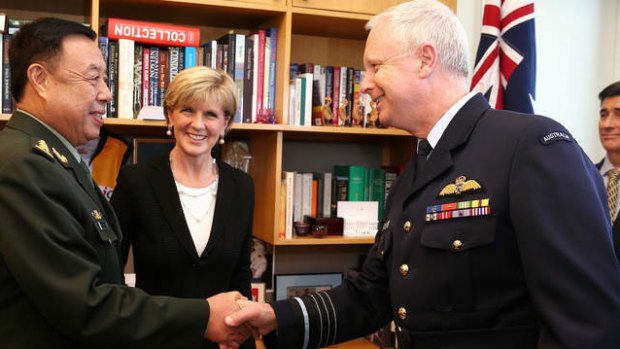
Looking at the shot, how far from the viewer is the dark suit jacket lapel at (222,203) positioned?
80.3 inches

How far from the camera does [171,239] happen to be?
1.99 meters

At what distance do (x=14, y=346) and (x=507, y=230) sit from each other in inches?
39.3

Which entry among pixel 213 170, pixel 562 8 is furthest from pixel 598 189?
pixel 562 8

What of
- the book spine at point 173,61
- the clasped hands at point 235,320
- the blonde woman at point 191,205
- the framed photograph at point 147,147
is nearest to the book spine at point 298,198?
the blonde woman at point 191,205

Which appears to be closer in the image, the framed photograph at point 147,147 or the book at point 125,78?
the book at point 125,78

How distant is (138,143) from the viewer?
103 inches

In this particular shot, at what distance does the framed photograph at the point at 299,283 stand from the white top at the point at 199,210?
30.4 inches

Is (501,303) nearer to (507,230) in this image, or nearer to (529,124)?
(507,230)

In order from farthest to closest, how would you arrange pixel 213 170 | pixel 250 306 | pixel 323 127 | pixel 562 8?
pixel 562 8 < pixel 323 127 < pixel 213 170 < pixel 250 306

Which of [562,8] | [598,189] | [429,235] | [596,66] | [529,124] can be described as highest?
[562,8]

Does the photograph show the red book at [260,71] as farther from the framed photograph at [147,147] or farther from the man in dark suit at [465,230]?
the man in dark suit at [465,230]

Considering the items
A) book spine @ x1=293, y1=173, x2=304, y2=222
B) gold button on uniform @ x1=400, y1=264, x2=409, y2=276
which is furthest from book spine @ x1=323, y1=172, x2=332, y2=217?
gold button on uniform @ x1=400, y1=264, x2=409, y2=276

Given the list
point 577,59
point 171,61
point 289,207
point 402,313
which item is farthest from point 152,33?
point 577,59

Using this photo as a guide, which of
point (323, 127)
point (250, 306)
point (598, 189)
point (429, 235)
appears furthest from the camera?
point (323, 127)
